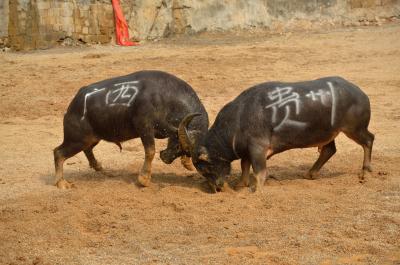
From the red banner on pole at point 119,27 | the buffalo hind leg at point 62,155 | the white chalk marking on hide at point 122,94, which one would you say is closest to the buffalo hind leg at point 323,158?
the white chalk marking on hide at point 122,94

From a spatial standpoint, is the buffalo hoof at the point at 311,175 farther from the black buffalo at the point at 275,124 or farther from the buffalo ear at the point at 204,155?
the buffalo ear at the point at 204,155

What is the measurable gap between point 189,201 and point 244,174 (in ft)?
3.28

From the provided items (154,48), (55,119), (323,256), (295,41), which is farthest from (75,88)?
(323,256)

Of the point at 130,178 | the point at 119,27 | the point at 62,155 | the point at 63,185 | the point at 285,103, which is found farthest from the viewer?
the point at 119,27

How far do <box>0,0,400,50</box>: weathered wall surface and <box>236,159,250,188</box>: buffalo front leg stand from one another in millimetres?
10352

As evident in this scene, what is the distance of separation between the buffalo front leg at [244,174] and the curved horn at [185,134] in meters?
0.68

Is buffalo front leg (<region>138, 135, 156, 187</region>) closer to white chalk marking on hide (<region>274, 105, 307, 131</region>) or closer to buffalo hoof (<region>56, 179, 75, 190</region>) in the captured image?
buffalo hoof (<region>56, 179, 75, 190</region>)

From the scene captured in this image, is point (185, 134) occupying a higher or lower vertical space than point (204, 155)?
higher

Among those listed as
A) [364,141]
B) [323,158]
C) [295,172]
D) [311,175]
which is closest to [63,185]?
[295,172]

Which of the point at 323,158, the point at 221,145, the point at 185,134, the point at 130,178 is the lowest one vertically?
the point at 130,178

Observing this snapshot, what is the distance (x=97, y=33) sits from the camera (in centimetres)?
1798

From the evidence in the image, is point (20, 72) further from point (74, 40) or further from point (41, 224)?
point (41, 224)

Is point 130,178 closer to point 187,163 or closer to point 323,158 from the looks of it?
point 187,163

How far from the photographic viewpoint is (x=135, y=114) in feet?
27.4
